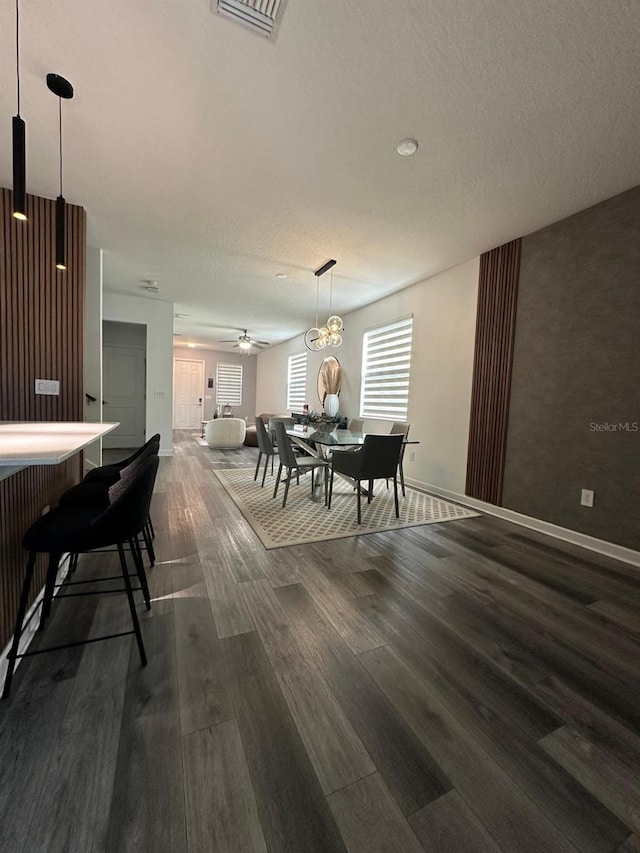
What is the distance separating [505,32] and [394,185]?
108 cm

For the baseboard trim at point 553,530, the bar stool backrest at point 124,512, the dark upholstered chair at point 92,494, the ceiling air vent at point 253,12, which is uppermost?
the ceiling air vent at point 253,12

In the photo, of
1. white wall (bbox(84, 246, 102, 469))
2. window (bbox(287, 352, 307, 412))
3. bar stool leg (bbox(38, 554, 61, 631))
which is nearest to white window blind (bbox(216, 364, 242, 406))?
window (bbox(287, 352, 307, 412))

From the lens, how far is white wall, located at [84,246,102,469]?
12.3 feet

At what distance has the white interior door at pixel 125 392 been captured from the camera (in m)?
6.46

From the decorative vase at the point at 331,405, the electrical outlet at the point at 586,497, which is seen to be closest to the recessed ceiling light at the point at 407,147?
the electrical outlet at the point at 586,497

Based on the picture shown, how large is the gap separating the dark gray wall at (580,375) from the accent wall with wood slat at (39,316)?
3.99 meters

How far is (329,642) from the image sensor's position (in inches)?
61.5

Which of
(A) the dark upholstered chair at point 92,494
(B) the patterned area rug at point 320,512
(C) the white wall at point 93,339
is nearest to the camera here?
(A) the dark upholstered chair at point 92,494

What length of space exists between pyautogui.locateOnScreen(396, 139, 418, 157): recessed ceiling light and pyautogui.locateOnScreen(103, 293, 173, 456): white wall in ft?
16.1

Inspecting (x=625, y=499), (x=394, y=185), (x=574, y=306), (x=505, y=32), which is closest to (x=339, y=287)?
(x=394, y=185)

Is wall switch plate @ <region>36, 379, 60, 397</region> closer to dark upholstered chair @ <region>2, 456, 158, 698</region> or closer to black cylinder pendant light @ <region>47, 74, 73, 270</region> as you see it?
black cylinder pendant light @ <region>47, 74, 73, 270</region>

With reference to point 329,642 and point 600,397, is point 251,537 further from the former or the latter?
point 600,397

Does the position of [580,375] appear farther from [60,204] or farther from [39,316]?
[39,316]

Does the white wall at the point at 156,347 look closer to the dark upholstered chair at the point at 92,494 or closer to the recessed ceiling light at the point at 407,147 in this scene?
the dark upholstered chair at the point at 92,494
